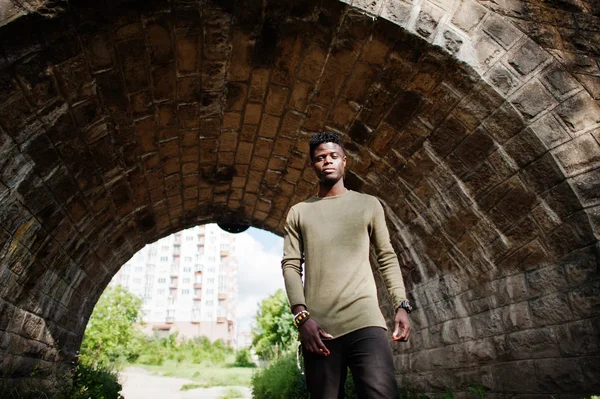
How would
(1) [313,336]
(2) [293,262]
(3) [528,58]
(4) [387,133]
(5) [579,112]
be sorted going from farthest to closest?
1. (4) [387,133]
2. (3) [528,58]
3. (5) [579,112]
4. (2) [293,262]
5. (1) [313,336]

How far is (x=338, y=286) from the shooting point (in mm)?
2064

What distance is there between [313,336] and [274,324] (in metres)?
28.0

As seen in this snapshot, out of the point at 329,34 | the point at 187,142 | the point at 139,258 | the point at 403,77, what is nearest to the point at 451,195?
the point at 403,77

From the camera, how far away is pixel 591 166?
3.33m

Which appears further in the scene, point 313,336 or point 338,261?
point 338,261

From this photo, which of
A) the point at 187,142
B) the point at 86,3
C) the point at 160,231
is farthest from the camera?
the point at 160,231

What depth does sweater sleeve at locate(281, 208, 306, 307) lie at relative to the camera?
2.09 metres

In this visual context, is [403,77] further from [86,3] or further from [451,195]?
[86,3]

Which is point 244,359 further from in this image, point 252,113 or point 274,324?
point 252,113

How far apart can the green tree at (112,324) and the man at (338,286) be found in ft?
78.8

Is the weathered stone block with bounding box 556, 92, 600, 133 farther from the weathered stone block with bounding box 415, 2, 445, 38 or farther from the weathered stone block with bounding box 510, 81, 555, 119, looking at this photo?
the weathered stone block with bounding box 415, 2, 445, 38

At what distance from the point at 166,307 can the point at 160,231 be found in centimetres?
5097

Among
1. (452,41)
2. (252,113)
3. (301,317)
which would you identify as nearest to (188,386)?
(252,113)

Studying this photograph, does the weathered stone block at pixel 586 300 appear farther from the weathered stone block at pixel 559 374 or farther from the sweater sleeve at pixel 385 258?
the sweater sleeve at pixel 385 258
